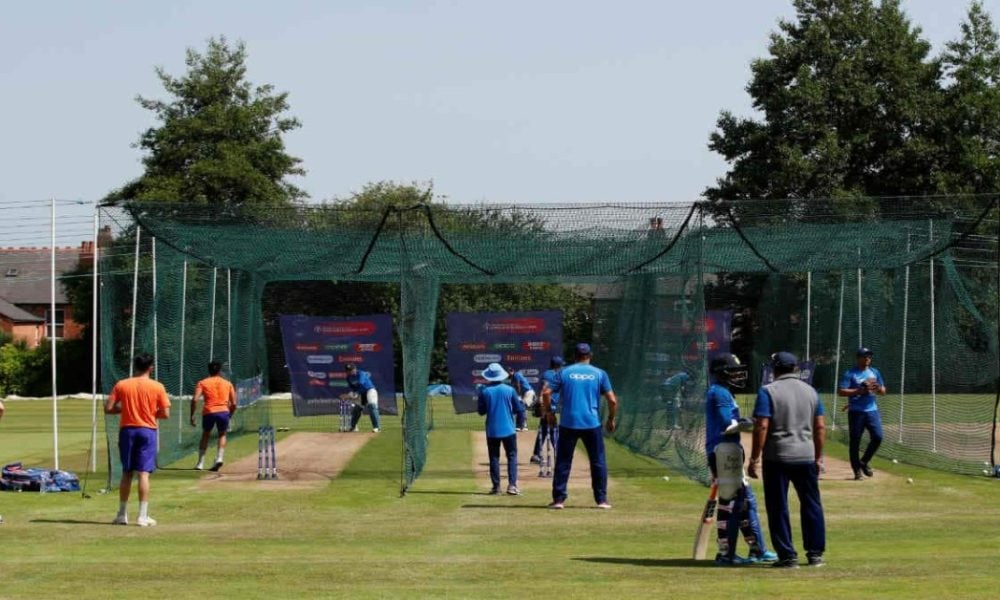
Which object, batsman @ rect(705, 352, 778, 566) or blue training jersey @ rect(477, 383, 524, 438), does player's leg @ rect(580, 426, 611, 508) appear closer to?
blue training jersey @ rect(477, 383, 524, 438)

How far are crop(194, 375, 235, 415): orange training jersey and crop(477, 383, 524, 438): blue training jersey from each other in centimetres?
511

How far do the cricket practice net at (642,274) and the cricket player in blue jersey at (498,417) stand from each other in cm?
111

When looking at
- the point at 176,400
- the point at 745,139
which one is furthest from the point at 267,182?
the point at 176,400

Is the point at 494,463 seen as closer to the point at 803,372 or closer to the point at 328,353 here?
the point at 803,372

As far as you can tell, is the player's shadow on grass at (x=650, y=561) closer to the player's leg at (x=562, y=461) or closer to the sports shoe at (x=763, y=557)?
the sports shoe at (x=763, y=557)

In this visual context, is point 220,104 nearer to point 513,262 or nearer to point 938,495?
point 513,262

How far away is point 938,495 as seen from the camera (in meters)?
17.6

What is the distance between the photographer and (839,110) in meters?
53.3

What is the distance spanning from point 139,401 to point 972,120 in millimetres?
44423

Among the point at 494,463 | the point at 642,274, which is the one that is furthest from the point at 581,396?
the point at 642,274

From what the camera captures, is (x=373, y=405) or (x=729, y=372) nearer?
(x=729, y=372)

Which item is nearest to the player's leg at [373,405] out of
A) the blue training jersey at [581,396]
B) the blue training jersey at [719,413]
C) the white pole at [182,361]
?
the white pole at [182,361]

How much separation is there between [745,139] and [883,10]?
7.05 m

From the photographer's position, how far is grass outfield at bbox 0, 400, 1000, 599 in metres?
10.7
